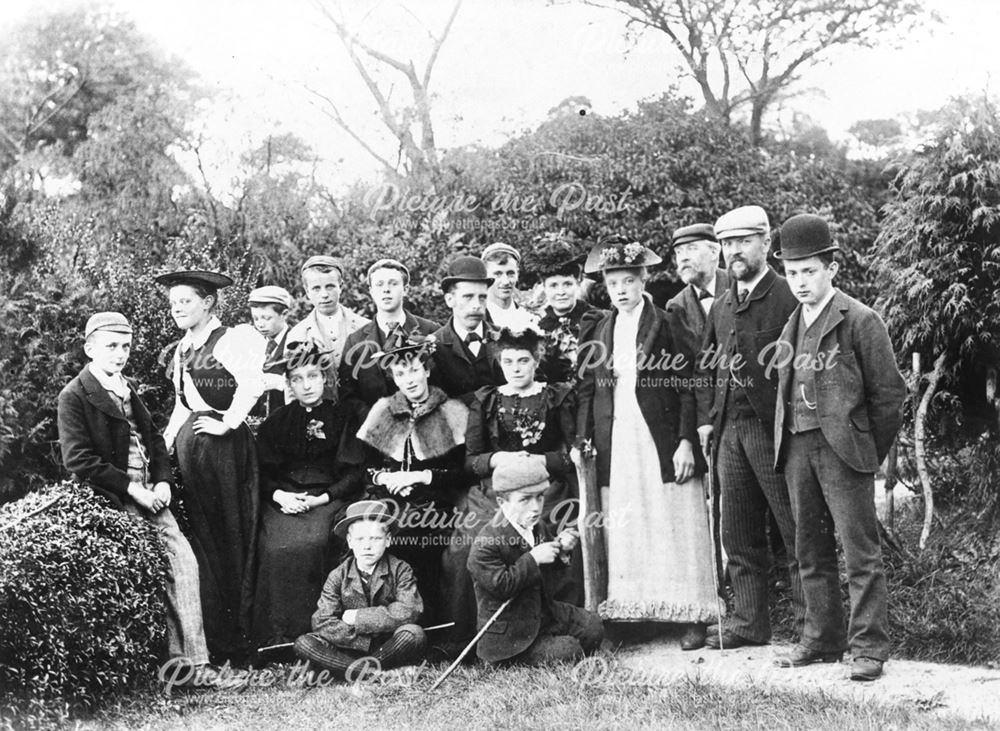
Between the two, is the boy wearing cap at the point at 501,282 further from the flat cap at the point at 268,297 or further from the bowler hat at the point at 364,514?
the bowler hat at the point at 364,514

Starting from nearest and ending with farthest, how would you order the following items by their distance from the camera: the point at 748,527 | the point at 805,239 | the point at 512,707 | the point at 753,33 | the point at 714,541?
the point at 512,707
the point at 805,239
the point at 748,527
the point at 714,541
the point at 753,33

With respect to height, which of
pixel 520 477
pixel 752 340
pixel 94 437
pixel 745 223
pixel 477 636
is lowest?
pixel 477 636

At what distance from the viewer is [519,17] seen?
11.3 m

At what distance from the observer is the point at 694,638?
5797 millimetres

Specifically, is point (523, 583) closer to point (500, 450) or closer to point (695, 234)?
point (500, 450)

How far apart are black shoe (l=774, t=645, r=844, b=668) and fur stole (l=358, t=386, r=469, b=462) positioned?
2.11 metres

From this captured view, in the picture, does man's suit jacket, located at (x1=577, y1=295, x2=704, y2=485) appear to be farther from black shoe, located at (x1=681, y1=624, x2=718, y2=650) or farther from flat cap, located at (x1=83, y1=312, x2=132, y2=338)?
flat cap, located at (x1=83, y1=312, x2=132, y2=338)

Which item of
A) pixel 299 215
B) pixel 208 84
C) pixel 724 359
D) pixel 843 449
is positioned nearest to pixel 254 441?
pixel 724 359

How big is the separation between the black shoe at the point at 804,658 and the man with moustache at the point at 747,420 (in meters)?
0.37

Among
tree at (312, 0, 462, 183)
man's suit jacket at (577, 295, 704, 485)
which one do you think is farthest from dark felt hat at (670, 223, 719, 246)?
tree at (312, 0, 462, 183)

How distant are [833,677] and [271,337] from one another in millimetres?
4008

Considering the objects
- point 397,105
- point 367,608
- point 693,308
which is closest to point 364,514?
point 367,608

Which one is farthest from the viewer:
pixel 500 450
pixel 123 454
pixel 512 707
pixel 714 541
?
pixel 714 541

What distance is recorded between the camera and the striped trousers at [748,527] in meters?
5.57
